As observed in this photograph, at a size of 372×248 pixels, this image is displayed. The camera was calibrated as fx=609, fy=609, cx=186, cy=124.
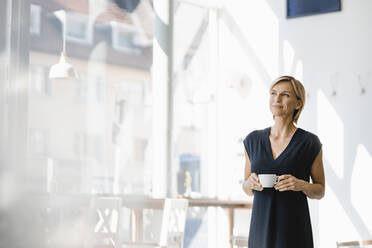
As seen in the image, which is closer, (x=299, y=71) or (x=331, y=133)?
(x=331, y=133)

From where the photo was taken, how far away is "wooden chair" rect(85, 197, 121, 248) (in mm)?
5089

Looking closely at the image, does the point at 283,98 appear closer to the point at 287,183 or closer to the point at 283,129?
the point at 283,129

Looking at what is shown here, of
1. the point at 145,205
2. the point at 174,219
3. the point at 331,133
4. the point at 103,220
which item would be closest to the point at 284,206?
the point at 103,220

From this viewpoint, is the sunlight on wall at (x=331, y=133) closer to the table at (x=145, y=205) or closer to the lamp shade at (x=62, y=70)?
the table at (x=145, y=205)

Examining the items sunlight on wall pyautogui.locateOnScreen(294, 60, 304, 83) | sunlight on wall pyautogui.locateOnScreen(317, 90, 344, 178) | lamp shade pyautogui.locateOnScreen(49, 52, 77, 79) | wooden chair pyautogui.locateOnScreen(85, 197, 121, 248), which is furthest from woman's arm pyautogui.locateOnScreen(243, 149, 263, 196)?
sunlight on wall pyautogui.locateOnScreen(294, 60, 304, 83)

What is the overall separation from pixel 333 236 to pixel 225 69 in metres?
2.49

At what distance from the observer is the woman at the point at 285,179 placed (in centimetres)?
220

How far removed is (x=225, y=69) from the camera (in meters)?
7.70

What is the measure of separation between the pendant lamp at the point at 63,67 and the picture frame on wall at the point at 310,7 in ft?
9.13

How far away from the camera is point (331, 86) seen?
6.56 m

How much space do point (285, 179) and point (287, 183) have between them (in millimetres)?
17

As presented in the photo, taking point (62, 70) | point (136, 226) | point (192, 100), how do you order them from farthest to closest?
point (192, 100)
point (136, 226)
point (62, 70)

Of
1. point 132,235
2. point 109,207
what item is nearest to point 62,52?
point 109,207

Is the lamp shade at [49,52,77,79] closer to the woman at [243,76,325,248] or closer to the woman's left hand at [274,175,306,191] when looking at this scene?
the woman at [243,76,325,248]
